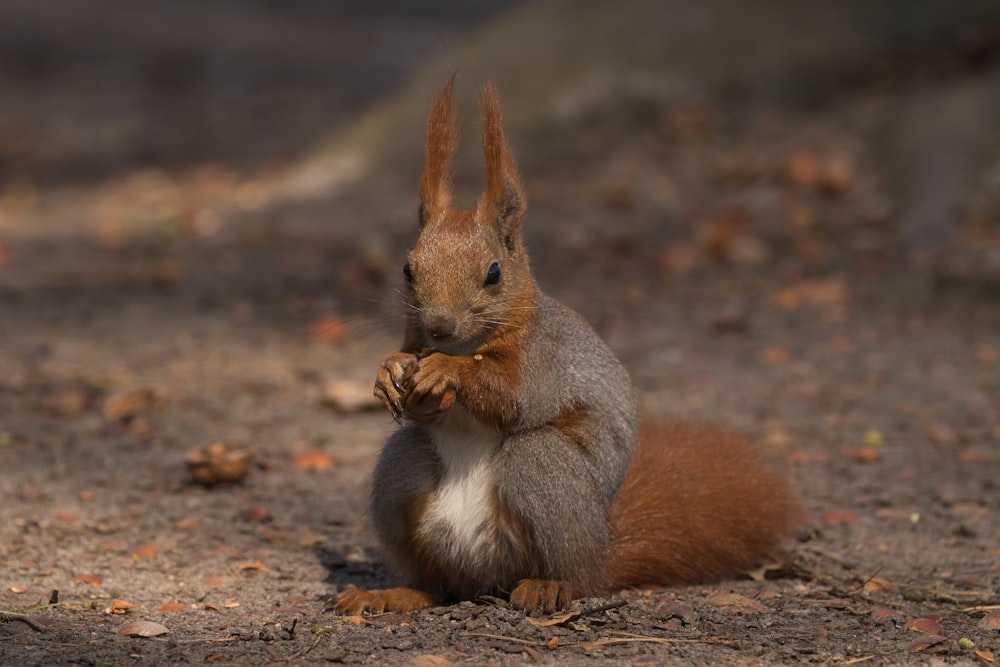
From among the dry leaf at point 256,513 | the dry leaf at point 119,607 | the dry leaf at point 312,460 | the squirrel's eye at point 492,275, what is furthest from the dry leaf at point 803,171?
the dry leaf at point 119,607

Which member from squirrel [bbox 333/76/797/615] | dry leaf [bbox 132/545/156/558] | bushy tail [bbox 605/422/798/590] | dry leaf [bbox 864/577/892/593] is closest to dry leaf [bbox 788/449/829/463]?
bushy tail [bbox 605/422/798/590]

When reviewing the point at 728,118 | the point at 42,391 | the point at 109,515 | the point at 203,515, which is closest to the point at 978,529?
the point at 203,515

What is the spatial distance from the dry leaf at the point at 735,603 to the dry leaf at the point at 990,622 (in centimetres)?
40

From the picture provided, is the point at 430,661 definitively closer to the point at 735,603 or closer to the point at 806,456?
the point at 735,603

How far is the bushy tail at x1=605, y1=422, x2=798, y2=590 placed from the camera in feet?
8.67

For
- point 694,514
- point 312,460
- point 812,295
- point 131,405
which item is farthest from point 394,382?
point 812,295

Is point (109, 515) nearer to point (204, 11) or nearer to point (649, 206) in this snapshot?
point (649, 206)

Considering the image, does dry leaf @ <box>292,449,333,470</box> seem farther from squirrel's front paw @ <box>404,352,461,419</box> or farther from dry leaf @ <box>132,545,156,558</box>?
squirrel's front paw @ <box>404,352,461,419</box>

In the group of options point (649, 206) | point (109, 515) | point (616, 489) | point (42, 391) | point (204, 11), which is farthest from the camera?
point (204, 11)

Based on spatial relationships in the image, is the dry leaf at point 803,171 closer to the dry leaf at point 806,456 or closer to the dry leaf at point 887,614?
the dry leaf at point 806,456

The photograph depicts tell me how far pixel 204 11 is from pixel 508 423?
11.8 metres

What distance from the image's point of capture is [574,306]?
206 inches

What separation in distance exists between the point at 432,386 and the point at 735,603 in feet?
2.51

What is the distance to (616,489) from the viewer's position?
2.55 meters
